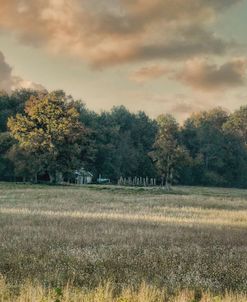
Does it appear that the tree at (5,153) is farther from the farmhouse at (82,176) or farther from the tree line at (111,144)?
the farmhouse at (82,176)

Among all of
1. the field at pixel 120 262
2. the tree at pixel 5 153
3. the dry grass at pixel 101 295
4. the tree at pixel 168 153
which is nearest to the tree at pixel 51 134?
the tree at pixel 5 153

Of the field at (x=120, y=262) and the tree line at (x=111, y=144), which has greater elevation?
the tree line at (x=111, y=144)

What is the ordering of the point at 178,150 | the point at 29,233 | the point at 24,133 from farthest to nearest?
the point at 178,150
the point at 24,133
the point at 29,233

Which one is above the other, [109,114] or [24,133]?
[109,114]

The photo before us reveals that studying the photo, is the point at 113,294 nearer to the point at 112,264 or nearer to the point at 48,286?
the point at 48,286

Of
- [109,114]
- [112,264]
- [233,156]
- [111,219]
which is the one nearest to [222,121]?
[233,156]

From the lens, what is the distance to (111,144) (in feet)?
349

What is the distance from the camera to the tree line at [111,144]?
82.3m

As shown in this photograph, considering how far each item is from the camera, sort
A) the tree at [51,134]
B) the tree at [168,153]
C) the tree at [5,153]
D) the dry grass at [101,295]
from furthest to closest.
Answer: the tree at [168,153], the tree at [5,153], the tree at [51,134], the dry grass at [101,295]

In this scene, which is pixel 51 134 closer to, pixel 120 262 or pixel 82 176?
pixel 82 176

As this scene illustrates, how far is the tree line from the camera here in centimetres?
8231

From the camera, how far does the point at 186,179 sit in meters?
130

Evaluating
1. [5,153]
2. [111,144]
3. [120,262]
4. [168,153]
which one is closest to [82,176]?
[111,144]

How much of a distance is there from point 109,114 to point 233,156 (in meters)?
33.8
